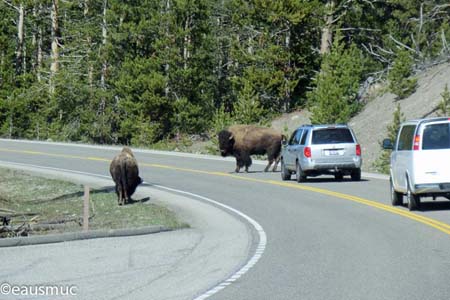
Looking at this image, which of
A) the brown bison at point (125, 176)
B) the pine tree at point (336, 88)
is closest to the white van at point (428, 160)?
the brown bison at point (125, 176)

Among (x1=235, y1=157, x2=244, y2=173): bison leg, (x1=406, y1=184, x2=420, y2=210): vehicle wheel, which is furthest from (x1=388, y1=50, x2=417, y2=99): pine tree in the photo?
(x1=406, y1=184, x2=420, y2=210): vehicle wheel

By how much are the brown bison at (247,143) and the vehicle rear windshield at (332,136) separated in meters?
5.62

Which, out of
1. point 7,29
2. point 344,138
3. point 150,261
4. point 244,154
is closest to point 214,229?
point 150,261

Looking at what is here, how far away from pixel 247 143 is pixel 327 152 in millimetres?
6311

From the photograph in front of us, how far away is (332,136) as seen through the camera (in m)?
30.2

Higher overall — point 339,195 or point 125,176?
point 125,176

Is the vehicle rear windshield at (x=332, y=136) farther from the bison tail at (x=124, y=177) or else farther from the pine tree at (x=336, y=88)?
the pine tree at (x=336, y=88)

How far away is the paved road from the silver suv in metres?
0.48

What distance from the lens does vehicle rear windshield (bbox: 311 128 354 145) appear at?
29883mm

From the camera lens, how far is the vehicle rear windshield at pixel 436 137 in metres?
20.2

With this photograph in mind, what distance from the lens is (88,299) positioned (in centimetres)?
1084

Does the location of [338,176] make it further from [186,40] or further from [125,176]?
[186,40]

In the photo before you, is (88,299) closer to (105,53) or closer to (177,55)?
(177,55)

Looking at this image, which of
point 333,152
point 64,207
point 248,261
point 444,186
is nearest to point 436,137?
point 444,186
